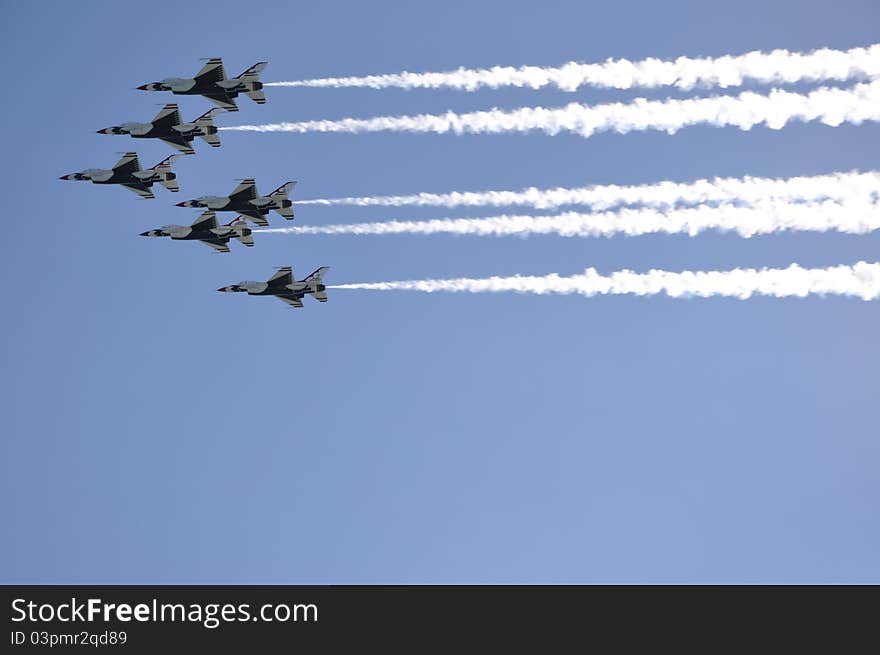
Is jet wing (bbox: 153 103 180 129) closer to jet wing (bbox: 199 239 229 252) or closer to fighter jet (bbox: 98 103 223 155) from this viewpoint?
fighter jet (bbox: 98 103 223 155)

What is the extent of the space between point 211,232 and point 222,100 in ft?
31.4

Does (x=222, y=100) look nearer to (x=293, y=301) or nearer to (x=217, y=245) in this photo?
(x=217, y=245)

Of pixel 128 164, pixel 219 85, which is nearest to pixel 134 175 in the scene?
pixel 128 164

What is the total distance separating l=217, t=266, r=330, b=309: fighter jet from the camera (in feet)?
322

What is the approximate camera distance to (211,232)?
98062 mm

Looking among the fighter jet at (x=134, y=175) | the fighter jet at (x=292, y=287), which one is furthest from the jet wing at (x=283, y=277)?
the fighter jet at (x=134, y=175)

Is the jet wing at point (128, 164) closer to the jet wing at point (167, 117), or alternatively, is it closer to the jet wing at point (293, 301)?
the jet wing at point (167, 117)

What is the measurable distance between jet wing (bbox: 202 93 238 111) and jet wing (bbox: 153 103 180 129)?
349 cm

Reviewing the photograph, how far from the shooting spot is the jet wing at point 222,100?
92.1m

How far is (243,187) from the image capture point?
96688 mm
